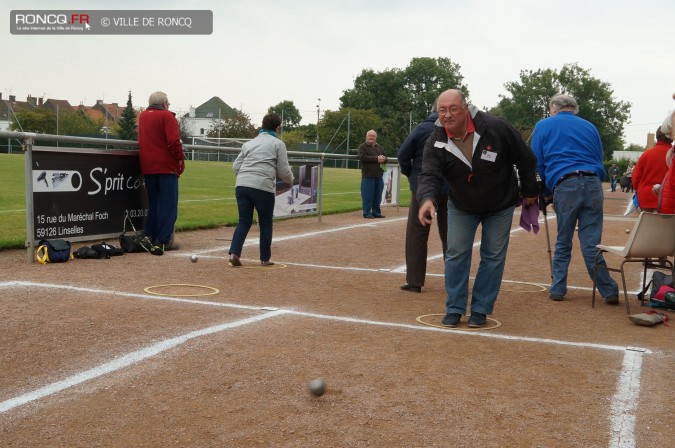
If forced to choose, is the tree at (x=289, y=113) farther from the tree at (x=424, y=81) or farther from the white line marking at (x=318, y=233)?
the white line marking at (x=318, y=233)

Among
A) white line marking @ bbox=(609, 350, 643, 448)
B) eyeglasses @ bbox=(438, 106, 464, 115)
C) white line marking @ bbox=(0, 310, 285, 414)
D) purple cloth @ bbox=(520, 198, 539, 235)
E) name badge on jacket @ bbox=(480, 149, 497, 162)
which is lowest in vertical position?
white line marking @ bbox=(0, 310, 285, 414)

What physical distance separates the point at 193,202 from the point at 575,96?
109 metres

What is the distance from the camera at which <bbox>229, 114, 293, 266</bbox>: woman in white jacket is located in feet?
32.9

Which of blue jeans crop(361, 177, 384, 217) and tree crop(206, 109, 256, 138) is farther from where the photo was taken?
tree crop(206, 109, 256, 138)

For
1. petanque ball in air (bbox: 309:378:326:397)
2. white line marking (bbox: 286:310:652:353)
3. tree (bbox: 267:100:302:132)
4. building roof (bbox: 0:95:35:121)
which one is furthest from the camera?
tree (bbox: 267:100:302:132)

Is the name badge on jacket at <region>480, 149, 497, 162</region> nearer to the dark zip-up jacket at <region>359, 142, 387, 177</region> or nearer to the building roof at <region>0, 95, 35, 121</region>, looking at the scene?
the dark zip-up jacket at <region>359, 142, 387, 177</region>

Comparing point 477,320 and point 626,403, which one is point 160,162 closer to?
point 477,320

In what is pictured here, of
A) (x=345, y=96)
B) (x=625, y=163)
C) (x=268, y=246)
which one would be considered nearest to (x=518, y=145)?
(x=268, y=246)

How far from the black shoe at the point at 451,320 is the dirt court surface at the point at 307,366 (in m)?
0.08

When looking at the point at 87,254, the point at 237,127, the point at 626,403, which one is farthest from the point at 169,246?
the point at 237,127

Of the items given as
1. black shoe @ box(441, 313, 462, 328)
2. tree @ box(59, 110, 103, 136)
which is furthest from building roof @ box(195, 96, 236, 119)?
black shoe @ box(441, 313, 462, 328)

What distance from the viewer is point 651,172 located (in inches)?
380

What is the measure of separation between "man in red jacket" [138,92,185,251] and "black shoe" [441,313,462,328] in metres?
5.33

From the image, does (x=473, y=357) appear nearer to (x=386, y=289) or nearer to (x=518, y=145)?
(x=518, y=145)
